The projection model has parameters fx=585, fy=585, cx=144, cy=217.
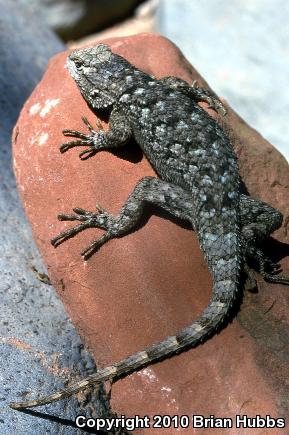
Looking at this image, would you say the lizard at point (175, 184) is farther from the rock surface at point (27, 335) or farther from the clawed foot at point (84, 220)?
the rock surface at point (27, 335)

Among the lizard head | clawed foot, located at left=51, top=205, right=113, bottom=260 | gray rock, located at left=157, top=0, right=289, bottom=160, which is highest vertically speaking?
the lizard head

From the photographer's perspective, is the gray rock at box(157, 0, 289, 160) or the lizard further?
the gray rock at box(157, 0, 289, 160)

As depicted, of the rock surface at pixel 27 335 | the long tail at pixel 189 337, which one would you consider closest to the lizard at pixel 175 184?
the long tail at pixel 189 337

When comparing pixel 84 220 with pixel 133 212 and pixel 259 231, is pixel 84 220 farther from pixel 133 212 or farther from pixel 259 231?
pixel 259 231

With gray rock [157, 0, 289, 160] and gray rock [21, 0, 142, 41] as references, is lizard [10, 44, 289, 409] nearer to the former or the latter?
gray rock [157, 0, 289, 160]

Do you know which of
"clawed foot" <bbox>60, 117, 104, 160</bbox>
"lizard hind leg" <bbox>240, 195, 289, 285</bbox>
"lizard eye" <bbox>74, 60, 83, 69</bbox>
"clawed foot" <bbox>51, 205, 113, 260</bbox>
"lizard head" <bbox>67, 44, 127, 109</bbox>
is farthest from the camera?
"lizard eye" <bbox>74, 60, 83, 69</bbox>

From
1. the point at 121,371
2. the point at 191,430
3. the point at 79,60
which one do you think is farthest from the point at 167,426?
the point at 79,60

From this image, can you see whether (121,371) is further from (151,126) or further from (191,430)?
(151,126)

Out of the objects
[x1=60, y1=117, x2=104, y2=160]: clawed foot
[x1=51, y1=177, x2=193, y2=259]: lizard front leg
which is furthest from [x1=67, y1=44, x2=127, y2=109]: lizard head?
[x1=51, y1=177, x2=193, y2=259]: lizard front leg
